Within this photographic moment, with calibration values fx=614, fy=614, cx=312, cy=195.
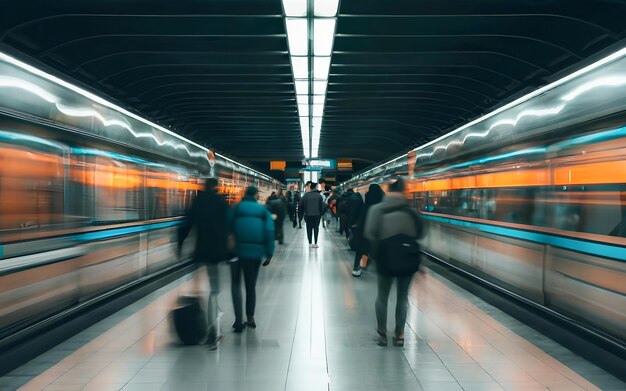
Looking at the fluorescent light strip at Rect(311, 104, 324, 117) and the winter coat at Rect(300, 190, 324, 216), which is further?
the winter coat at Rect(300, 190, 324, 216)

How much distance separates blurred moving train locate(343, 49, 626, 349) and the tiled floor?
557mm

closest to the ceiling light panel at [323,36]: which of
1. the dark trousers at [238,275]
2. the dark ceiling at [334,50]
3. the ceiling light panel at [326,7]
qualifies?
the dark ceiling at [334,50]

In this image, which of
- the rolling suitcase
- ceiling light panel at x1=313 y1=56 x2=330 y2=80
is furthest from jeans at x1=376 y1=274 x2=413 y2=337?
ceiling light panel at x1=313 y1=56 x2=330 y2=80

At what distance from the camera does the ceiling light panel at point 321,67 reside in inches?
391

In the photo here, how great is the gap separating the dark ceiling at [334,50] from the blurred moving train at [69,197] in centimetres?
93

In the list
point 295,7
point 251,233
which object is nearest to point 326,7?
point 295,7

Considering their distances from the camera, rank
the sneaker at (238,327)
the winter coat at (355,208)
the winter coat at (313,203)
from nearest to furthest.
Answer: the sneaker at (238,327)
the winter coat at (355,208)
the winter coat at (313,203)

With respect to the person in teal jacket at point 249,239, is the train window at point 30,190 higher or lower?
higher

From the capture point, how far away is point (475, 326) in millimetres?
6844

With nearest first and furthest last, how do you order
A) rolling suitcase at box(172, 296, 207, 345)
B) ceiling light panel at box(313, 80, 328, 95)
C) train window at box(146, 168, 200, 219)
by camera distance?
rolling suitcase at box(172, 296, 207, 345) < train window at box(146, 168, 200, 219) < ceiling light panel at box(313, 80, 328, 95)

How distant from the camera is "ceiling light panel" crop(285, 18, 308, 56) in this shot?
25.8 feet

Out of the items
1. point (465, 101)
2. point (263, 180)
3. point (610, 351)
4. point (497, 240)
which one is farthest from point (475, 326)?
point (263, 180)

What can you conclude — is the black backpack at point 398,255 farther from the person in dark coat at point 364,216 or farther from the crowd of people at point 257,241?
the person in dark coat at point 364,216

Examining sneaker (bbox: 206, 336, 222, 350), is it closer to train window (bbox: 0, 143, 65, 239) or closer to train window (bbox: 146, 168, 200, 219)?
train window (bbox: 0, 143, 65, 239)
